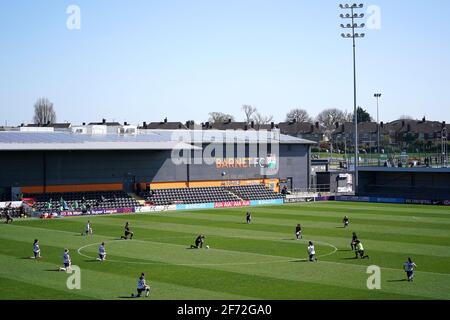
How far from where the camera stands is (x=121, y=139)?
7788 centimetres

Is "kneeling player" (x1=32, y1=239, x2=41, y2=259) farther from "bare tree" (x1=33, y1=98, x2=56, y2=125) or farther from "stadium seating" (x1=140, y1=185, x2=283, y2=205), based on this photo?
"bare tree" (x1=33, y1=98, x2=56, y2=125)

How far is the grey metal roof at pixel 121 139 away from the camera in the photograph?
2712 inches

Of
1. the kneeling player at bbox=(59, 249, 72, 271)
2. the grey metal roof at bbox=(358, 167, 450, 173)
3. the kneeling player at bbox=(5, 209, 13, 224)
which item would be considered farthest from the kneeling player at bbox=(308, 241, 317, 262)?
the grey metal roof at bbox=(358, 167, 450, 173)

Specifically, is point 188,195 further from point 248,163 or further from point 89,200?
point 89,200

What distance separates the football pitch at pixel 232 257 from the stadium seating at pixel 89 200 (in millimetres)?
4351

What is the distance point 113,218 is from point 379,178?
41.3 meters

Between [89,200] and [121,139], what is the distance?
→ 8786mm

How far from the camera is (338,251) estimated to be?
4284cm

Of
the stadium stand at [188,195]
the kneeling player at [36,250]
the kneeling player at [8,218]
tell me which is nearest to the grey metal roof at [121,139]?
the stadium stand at [188,195]

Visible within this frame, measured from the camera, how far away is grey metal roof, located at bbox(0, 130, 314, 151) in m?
68.9

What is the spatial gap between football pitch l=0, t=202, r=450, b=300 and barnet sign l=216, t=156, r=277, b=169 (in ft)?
65.8

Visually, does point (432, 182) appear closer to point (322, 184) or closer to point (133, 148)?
point (322, 184)

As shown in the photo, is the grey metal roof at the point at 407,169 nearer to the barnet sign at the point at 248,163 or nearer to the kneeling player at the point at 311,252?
the barnet sign at the point at 248,163
